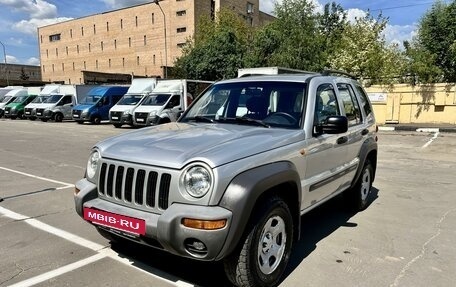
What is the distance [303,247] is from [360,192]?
1.74 m

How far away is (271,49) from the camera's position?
31547mm

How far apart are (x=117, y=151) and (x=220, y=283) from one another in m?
1.49

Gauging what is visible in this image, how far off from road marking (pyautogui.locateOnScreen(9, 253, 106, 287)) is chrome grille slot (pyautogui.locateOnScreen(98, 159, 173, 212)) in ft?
2.92

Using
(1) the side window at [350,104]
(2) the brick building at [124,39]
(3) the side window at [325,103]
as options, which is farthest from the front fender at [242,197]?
(2) the brick building at [124,39]

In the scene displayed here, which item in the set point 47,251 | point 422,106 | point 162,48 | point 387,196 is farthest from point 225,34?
point 47,251

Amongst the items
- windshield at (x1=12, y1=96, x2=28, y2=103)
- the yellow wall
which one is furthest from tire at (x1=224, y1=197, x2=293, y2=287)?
windshield at (x1=12, y1=96, x2=28, y2=103)

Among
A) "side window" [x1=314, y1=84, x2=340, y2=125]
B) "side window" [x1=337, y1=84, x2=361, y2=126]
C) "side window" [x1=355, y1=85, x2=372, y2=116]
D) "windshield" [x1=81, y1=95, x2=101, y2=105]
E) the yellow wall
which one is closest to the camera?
"side window" [x1=314, y1=84, x2=340, y2=125]

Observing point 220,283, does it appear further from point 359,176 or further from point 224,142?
point 359,176

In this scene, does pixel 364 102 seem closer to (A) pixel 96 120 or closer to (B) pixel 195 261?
(B) pixel 195 261

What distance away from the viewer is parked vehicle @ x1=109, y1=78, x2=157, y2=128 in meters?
21.6

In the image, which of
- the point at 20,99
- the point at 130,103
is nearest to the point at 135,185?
the point at 130,103

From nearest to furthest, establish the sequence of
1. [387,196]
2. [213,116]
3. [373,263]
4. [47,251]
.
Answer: [373,263], [47,251], [213,116], [387,196]

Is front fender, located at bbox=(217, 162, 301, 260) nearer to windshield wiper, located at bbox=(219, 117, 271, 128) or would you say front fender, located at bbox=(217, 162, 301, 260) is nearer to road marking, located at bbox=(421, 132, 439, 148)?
windshield wiper, located at bbox=(219, 117, 271, 128)

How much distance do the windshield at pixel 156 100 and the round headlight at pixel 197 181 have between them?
59.6ft
